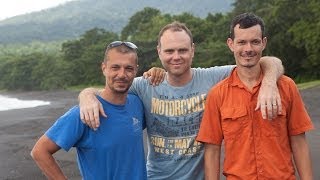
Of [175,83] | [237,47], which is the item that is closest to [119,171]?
[175,83]

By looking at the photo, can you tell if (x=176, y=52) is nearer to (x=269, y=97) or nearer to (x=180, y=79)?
(x=180, y=79)

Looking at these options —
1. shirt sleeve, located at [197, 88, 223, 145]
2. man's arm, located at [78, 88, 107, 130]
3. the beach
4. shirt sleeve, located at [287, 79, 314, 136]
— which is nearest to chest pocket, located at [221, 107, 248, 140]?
shirt sleeve, located at [197, 88, 223, 145]

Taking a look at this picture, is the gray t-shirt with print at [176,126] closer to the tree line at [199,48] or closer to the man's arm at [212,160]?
the man's arm at [212,160]

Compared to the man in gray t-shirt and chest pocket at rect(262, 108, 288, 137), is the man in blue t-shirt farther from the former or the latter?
chest pocket at rect(262, 108, 288, 137)

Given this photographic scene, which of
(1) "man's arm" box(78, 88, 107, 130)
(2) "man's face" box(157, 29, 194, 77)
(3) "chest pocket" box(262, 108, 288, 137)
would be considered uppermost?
(2) "man's face" box(157, 29, 194, 77)

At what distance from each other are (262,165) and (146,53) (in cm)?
4458

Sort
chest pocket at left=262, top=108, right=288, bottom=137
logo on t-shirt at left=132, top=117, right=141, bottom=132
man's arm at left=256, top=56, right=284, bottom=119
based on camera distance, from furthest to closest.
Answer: logo on t-shirt at left=132, top=117, right=141, bottom=132, chest pocket at left=262, top=108, right=288, bottom=137, man's arm at left=256, top=56, right=284, bottom=119

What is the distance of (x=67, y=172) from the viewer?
1035 cm

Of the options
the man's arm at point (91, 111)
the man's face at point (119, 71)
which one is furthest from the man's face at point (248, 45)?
the man's arm at point (91, 111)

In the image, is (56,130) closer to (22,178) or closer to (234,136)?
(234,136)

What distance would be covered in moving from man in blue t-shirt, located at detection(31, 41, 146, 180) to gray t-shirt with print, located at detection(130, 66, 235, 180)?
24 centimetres

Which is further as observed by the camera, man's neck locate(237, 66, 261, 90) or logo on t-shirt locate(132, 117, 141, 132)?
logo on t-shirt locate(132, 117, 141, 132)

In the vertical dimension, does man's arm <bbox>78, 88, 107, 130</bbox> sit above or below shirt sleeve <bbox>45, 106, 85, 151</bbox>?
above

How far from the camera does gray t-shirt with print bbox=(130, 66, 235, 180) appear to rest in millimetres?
3697
